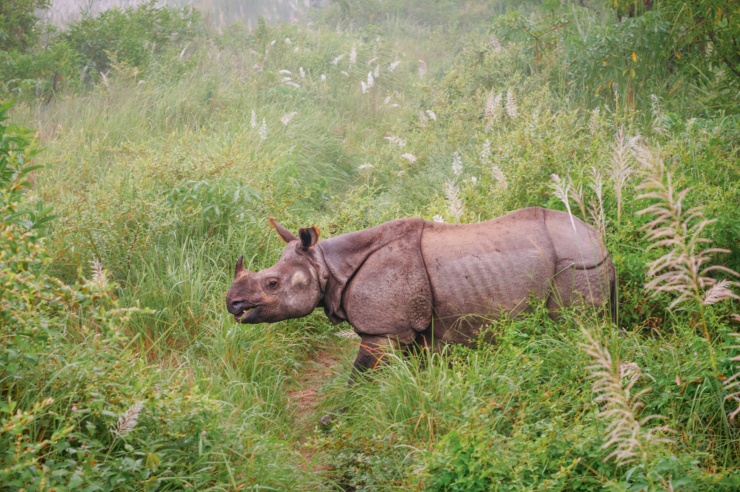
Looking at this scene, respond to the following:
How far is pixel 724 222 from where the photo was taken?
18.9 feet

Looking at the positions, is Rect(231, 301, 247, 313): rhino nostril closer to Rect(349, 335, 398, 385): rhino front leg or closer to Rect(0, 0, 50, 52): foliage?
Rect(349, 335, 398, 385): rhino front leg

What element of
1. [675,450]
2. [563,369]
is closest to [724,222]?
[563,369]

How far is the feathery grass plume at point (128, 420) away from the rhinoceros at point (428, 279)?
180 centimetres

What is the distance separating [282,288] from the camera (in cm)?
588

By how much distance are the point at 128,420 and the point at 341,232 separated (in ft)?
13.8

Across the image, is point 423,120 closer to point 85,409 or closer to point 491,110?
point 491,110

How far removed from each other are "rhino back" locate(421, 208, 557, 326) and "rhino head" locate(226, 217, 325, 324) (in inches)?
31.1

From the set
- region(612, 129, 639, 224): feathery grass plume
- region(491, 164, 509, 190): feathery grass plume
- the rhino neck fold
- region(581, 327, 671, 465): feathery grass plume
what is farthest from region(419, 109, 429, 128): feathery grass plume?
region(581, 327, 671, 465): feathery grass plume

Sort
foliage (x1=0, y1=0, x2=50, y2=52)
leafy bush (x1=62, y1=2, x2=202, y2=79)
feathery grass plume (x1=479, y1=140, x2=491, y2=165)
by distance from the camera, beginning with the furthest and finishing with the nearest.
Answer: leafy bush (x1=62, y1=2, x2=202, y2=79)
foliage (x1=0, y1=0, x2=50, y2=52)
feathery grass plume (x1=479, y1=140, x2=491, y2=165)

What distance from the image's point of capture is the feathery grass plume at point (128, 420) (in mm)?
Result: 3990

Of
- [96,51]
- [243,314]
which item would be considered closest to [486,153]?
[243,314]

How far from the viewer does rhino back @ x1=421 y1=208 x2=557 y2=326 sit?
5.72m

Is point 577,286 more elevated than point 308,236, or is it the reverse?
point 308,236

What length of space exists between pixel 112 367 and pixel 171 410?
1.37ft
